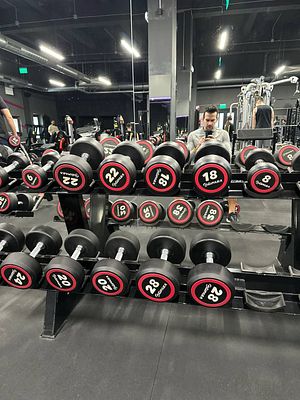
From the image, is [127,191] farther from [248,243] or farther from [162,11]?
[162,11]

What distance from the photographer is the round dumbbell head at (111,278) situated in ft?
3.93

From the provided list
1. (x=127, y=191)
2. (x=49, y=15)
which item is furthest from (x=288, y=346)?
(x=49, y=15)

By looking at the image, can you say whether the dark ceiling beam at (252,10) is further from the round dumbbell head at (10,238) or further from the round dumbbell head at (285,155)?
the round dumbbell head at (10,238)

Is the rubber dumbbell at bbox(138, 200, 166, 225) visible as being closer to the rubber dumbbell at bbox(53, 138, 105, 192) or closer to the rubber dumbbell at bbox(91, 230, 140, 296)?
the rubber dumbbell at bbox(91, 230, 140, 296)

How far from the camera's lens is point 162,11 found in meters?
3.63

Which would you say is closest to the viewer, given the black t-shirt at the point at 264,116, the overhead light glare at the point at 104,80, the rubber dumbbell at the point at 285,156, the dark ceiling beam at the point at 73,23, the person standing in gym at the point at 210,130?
the rubber dumbbell at the point at 285,156

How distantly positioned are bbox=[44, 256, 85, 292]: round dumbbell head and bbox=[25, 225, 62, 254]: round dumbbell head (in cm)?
29

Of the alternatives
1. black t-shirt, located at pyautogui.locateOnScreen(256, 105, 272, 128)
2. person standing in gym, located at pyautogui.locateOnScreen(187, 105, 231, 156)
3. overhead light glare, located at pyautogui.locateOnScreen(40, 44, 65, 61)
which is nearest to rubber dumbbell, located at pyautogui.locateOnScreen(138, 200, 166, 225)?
person standing in gym, located at pyautogui.locateOnScreen(187, 105, 231, 156)

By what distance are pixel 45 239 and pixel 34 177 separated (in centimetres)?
41

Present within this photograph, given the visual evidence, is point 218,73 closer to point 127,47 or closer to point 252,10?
point 127,47

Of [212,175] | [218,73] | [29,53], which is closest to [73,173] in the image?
[212,175]

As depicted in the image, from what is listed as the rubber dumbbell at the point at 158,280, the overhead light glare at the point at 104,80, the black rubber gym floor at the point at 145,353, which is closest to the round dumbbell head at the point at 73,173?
the rubber dumbbell at the point at 158,280

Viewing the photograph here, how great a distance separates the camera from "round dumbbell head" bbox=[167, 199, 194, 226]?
7.96 ft

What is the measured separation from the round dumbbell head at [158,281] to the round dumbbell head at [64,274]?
1.03ft
